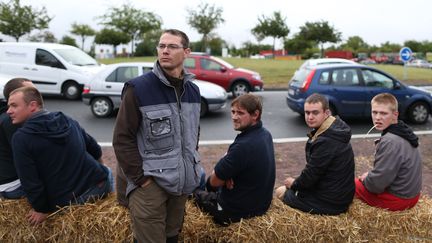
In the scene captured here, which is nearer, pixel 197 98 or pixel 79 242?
pixel 197 98

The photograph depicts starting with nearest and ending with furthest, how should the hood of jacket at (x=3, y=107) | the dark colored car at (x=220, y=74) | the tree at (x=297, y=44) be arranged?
the hood of jacket at (x=3, y=107) < the dark colored car at (x=220, y=74) < the tree at (x=297, y=44)

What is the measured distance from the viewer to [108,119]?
1127cm

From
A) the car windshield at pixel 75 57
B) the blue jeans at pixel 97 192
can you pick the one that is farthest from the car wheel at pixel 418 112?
the car windshield at pixel 75 57

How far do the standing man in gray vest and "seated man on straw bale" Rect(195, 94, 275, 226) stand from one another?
41 centimetres

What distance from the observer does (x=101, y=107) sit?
1150cm

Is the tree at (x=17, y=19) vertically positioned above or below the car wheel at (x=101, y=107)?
above

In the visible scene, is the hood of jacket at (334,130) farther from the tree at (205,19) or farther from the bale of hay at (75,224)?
the tree at (205,19)

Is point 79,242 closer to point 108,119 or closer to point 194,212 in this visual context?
point 194,212

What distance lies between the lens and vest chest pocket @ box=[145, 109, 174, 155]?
2803 millimetres

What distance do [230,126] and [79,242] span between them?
710cm

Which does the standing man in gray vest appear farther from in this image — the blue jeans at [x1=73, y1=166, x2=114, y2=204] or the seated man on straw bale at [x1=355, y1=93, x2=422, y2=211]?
the seated man on straw bale at [x1=355, y1=93, x2=422, y2=211]

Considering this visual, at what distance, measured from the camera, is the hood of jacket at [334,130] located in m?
3.63

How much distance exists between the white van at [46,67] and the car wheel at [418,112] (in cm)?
1002

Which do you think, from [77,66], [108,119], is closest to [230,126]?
[108,119]
